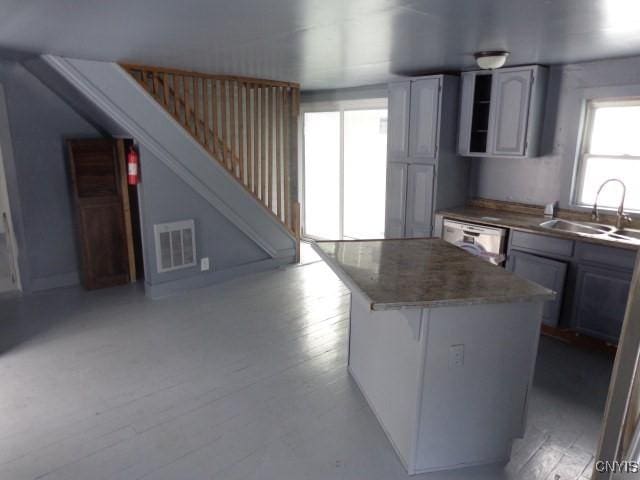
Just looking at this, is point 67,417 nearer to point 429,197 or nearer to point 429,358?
point 429,358

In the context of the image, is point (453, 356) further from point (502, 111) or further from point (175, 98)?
point (175, 98)

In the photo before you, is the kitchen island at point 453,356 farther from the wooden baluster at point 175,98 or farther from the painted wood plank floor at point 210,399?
the wooden baluster at point 175,98

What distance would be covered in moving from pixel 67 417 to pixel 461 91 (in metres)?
4.18

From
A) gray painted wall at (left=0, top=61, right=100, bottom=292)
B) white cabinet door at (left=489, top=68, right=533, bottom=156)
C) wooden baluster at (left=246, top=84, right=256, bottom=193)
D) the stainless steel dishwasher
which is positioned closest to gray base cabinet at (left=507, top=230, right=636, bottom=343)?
the stainless steel dishwasher

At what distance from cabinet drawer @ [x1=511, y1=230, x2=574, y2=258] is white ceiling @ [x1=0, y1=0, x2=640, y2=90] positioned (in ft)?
4.62

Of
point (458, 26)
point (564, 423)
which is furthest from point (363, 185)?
point (564, 423)

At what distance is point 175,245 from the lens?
14.7ft

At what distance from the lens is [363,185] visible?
20.6ft

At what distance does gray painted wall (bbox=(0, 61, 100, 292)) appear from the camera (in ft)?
13.5

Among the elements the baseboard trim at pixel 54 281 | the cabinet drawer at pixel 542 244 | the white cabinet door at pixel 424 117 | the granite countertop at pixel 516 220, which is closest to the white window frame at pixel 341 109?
the white cabinet door at pixel 424 117

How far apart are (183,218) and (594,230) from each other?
3736 millimetres

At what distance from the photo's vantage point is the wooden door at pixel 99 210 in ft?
14.3

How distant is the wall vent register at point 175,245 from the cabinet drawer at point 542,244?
309cm

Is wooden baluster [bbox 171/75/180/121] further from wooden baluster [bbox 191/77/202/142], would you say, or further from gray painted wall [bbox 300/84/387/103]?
gray painted wall [bbox 300/84/387/103]
